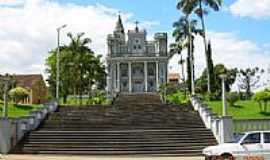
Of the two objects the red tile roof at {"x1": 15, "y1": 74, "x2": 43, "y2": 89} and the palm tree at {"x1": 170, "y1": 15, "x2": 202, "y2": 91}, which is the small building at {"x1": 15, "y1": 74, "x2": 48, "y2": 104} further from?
the palm tree at {"x1": 170, "y1": 15, "x2": 202, "y2": 91}

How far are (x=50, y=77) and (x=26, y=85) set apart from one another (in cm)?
417

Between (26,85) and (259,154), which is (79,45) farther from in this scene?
(259,154)

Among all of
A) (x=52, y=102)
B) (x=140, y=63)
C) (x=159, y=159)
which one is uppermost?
(x=140, y=63)

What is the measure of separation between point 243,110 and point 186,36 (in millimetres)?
26057

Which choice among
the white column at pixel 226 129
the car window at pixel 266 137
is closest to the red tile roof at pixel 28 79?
the white column at pixel 226 129

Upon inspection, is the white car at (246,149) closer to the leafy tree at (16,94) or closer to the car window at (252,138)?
the car window at (252,138)

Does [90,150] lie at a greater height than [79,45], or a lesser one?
lesser

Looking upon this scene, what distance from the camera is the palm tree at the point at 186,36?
63.5 metres

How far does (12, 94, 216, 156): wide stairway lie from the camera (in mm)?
29047

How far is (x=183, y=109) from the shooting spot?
133 ft

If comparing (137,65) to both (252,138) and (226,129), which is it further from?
(252,138)

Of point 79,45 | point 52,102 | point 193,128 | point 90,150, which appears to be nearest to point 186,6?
point 79,45

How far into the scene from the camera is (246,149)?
782 inches

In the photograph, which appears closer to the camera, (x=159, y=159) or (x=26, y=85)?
(x=159, y=159)
